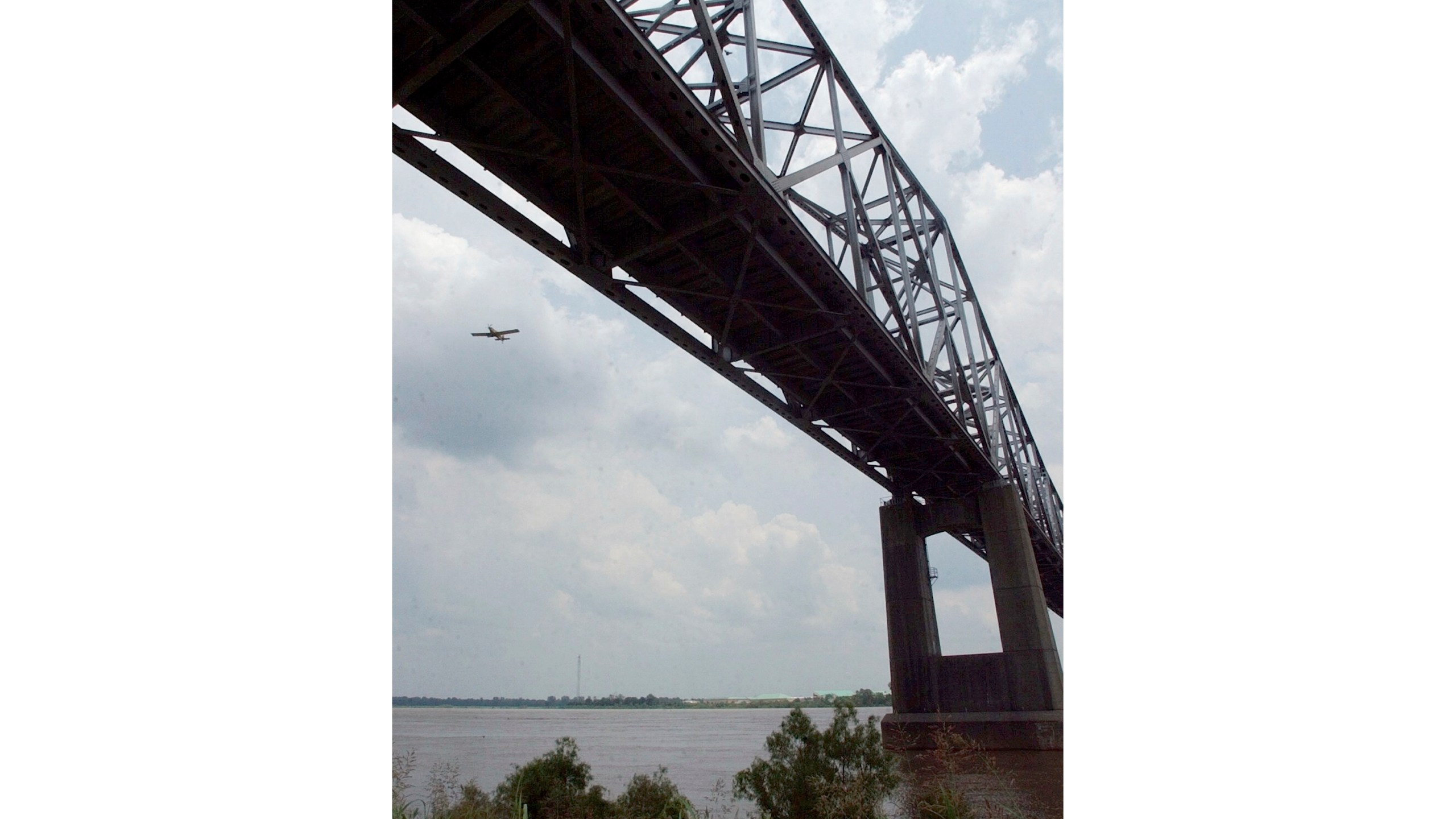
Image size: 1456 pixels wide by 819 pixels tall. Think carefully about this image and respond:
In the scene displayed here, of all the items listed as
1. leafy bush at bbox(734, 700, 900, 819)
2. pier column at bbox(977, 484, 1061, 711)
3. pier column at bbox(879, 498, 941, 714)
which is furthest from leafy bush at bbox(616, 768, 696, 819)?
pier column at bbox(879, 498, 941, 714)

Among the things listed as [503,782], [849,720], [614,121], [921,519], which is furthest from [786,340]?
[921,519]

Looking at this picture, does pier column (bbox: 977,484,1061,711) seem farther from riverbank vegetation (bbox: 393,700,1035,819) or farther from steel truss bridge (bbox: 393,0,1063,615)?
riverbank vegetation (bbox: 393,700,1035,819)

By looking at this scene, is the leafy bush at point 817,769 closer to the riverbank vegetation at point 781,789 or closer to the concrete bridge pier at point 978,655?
the riverbank vegetation at point 781,789

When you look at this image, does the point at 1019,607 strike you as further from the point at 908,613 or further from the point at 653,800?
the point at 653,800

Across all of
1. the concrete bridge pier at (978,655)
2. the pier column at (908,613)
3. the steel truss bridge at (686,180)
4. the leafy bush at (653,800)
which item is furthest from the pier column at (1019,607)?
the leafy bush at (653,800)

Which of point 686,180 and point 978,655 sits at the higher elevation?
point 686,180

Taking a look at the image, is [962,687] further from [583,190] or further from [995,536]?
[583,190]

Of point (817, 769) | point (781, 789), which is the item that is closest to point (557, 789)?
point (781, 789)
